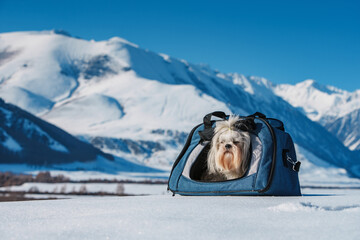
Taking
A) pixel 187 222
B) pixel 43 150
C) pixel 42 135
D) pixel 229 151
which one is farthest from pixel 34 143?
pixel 187 222

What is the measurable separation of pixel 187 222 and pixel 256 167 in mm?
2891

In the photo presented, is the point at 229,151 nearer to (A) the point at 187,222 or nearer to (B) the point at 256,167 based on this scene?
(B) the point at 256,167

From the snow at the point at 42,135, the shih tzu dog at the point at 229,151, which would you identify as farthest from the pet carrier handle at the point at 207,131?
the snow at the point at 42,135

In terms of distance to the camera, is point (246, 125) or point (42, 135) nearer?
point (246, 125)

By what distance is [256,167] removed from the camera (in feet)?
22.0

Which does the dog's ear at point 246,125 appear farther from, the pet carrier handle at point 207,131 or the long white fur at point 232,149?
the pet carrier handle at point 207,131

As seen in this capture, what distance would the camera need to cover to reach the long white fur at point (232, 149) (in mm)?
6832

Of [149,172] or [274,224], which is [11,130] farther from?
[274,224]

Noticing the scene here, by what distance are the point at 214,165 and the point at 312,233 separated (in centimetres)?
368

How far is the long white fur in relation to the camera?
22.4ft

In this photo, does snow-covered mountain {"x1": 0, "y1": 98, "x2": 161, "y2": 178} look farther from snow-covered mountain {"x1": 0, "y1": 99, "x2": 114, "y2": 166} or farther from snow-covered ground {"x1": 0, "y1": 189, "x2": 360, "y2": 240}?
snow-covered ground {"x1": 0, "y1": 189, "x2": 360, "y2": 240}

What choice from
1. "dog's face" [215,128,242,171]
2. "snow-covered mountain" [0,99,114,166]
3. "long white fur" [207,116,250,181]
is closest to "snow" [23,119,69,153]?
"snow-covered mountain" [0,99,114,166]

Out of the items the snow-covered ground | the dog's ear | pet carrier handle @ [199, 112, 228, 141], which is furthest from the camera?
pet carrier handle @ [199, 112, 228, 141]

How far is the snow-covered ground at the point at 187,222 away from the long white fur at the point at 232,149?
1.70 meters
